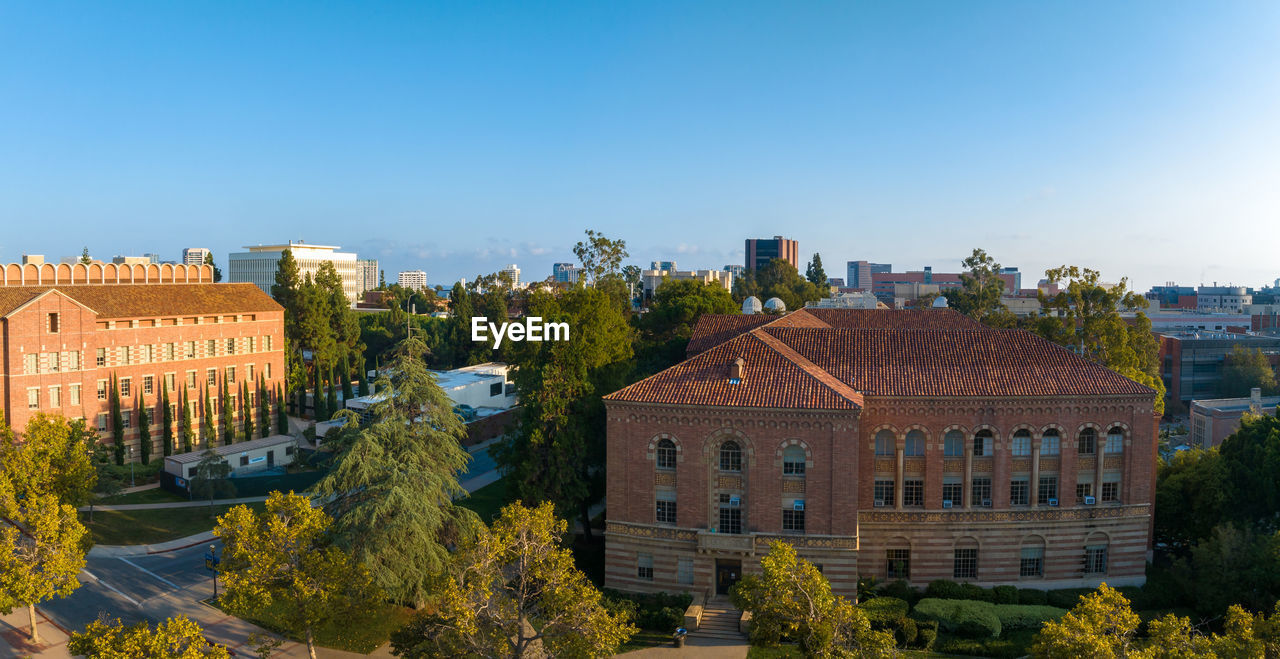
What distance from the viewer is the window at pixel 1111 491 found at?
4294 cm

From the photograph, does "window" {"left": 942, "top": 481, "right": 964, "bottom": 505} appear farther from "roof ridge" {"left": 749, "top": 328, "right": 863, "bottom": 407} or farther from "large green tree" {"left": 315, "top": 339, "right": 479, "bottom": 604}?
"large green tree" {"left": 315, "top": 339, "right": 479, "bottom": 604}

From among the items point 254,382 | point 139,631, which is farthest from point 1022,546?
point 254,382

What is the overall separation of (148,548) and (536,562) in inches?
1259

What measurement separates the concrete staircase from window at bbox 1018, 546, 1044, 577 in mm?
15748

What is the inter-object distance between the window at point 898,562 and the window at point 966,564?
7.94 ft

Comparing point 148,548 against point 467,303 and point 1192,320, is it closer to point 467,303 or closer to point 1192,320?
point 467,303

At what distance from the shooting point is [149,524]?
51.8 metres

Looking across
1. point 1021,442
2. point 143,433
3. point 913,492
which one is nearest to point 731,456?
point 913,492

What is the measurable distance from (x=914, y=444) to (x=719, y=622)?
1372 centimetres

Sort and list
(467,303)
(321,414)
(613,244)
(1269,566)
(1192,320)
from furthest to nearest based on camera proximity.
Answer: (1192,320), (467,303), (613,244), (321,414), (1269,566)

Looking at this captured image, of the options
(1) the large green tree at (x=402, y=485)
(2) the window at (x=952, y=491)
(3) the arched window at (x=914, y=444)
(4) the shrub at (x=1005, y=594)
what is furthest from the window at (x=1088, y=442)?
(1) the large green tree at (x=402, y=485)

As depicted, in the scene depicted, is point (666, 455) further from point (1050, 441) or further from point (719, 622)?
point (1050, 441)

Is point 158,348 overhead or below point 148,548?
overhead

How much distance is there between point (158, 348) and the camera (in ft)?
215
